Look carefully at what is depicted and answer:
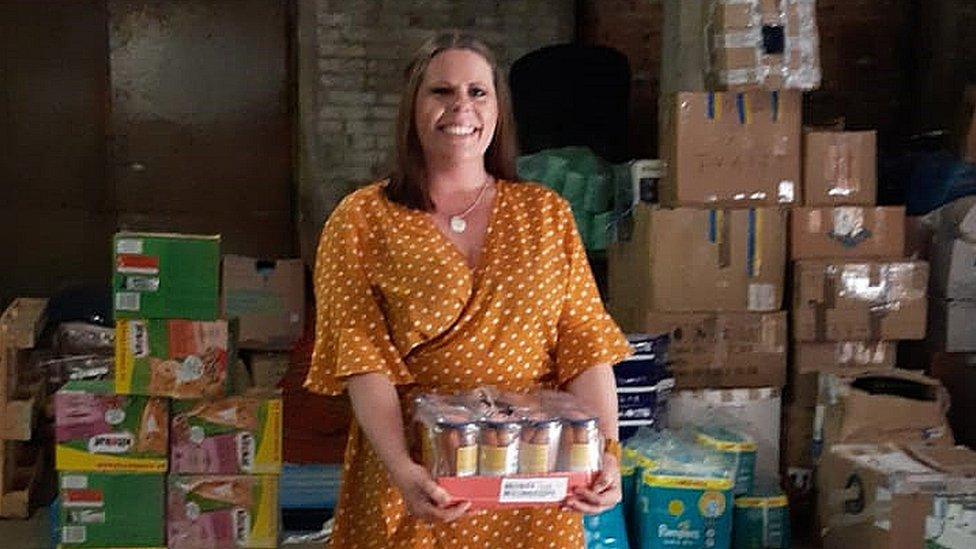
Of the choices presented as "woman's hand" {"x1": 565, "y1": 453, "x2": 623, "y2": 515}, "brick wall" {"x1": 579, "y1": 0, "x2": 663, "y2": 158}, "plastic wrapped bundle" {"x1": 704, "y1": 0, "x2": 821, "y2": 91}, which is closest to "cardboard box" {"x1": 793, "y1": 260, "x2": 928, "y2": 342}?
"plastic wrapped bundle" {"x1": 704, "y1": 0, "x2": 821, "y2": 91}

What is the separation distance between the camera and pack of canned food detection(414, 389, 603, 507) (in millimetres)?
1542

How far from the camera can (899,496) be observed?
3.25m

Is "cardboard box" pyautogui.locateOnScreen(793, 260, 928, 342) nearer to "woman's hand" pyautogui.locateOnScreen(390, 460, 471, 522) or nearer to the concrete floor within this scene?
the concrete floor

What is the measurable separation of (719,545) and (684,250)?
3.24 feet

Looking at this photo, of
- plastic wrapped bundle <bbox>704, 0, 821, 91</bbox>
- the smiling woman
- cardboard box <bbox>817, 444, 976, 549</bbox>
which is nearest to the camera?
the smiling woman

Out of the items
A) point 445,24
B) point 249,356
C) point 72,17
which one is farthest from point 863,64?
point 72,17

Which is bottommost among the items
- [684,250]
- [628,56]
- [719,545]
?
[719,545]

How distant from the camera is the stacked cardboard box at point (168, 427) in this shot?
3.46m

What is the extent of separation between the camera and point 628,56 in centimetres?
582

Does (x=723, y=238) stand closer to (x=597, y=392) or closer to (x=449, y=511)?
(x=597, y=392)

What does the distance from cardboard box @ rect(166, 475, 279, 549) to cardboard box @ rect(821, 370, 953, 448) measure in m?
1.74

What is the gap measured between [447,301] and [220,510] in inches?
86.8

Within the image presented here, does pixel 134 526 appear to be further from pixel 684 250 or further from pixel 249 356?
pixel 684 250

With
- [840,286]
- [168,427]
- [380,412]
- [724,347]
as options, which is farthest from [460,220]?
[840,286]
